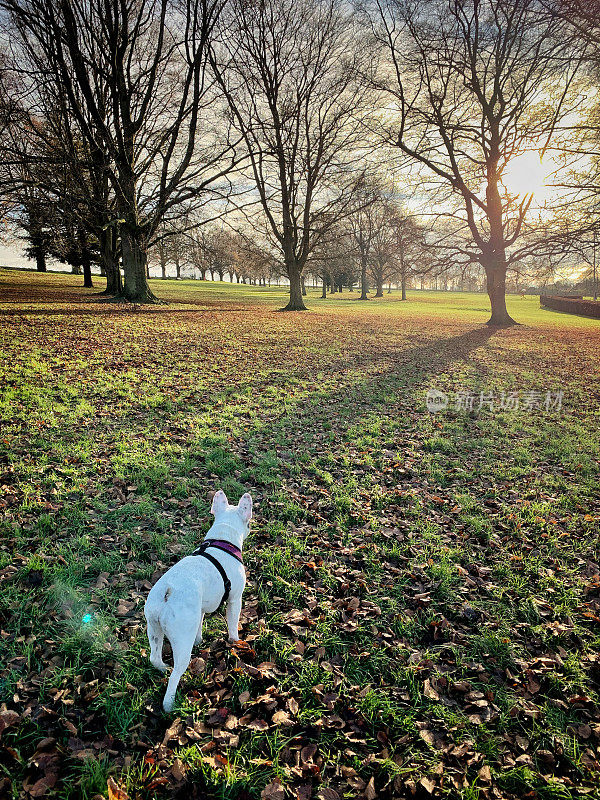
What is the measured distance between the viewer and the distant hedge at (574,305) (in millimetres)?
40572

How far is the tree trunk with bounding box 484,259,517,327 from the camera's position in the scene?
72.7 feet

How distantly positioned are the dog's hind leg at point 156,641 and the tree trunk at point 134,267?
2111 cm

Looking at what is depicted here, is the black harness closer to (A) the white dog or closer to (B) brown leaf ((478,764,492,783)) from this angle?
(A) the white dog

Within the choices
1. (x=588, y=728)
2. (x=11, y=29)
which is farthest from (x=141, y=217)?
(x=588, y=728)

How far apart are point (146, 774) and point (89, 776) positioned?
296 mm

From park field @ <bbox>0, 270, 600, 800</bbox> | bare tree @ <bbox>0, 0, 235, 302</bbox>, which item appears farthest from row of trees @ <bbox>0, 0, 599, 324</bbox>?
park field @ <bbox>0, 270, 600, 800</bbox>

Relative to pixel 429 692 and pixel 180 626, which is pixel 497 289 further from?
pixel 180 626

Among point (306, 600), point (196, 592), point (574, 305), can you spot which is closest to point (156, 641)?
point (196, 592)

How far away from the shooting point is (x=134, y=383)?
28.8 ft

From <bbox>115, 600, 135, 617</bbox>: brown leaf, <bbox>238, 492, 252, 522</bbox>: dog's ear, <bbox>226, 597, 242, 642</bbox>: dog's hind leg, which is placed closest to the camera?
<bbox>226, 597, 242, 642</bbox>: dog's hind leg

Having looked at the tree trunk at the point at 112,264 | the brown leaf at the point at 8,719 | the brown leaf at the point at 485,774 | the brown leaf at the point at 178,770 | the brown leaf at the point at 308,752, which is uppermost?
the tree trunk at the point at 112,264

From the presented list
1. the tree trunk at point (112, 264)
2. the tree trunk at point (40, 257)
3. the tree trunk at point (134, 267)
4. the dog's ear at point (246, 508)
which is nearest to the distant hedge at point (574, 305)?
the tree trunk at point (134, 267)

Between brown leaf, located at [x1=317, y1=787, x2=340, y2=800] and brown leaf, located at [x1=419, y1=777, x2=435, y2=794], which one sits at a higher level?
brown leaf, located at [x1=317, y1=787, x2=340, y2=800]

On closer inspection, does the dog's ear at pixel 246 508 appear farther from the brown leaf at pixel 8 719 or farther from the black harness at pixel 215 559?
the brown leaf at pixel 8 719
